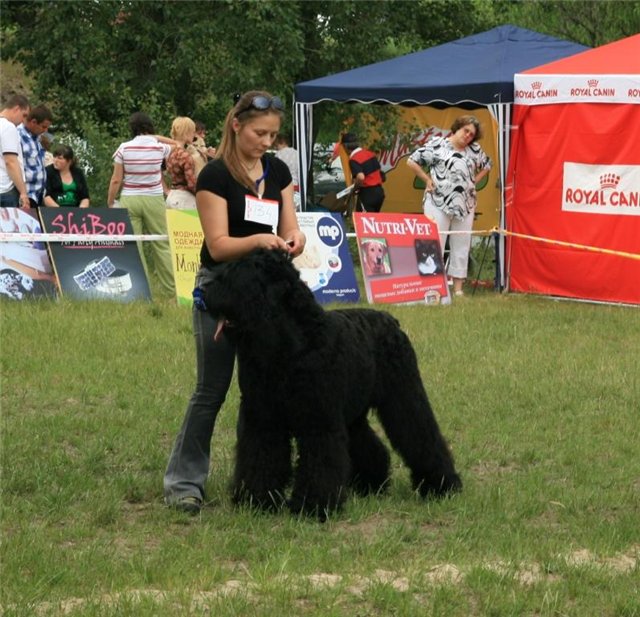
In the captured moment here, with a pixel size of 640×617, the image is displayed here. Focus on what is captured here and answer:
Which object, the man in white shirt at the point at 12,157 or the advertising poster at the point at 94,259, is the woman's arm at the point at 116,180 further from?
the man in white shirt at the point at 12,157

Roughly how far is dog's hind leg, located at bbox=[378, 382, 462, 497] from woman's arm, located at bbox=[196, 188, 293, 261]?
3.62 ft

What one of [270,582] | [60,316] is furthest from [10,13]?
[270,582]

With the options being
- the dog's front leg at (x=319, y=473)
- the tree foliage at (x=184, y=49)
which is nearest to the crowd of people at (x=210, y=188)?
the dog's front leg at (x=319, y=473)

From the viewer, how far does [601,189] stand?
1284cm

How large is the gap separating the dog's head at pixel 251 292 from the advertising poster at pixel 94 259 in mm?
6842

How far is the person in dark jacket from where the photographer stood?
14.0 metres

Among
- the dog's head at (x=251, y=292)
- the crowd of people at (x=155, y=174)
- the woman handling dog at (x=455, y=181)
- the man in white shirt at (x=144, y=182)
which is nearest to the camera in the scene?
the dog's head at (x=251, y=292)

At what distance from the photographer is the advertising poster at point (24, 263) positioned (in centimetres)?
1162

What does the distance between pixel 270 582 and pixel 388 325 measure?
6.10ft

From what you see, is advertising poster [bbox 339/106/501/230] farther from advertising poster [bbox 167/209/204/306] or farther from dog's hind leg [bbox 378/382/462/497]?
dog's hind leg [bbox 378/382/462/497]

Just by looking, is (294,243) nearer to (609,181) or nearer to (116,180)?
(116,180)

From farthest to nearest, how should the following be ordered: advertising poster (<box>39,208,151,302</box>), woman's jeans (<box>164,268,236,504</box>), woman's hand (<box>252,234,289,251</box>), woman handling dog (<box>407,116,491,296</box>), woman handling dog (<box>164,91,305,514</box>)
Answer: woman handling dog (<box>407,116,491,296</box>) → advertising poster (<box>39,208,151,302</box>) → woman's jeans (<box>164,268,236,504</box>) → woman handling dog (<box>164,91,305,514</box>) → woman's hand (<box>252,234,289,251</box>)

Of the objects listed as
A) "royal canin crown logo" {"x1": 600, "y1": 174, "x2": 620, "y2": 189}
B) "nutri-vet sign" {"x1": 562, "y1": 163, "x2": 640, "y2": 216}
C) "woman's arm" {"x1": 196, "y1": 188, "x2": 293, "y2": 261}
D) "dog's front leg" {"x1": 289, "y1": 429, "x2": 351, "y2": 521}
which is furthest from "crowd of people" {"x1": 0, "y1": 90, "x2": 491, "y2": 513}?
"royal canin crown logo" {"x1": 600, "y1": 174, "x2": 620, "y2": 189}

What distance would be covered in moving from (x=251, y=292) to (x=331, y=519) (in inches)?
45.3
